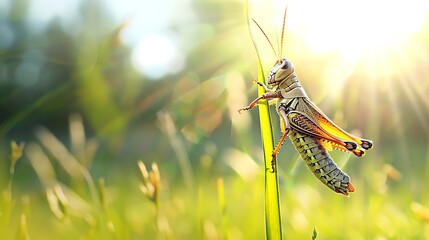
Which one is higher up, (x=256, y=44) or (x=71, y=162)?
(x=71, y=162)

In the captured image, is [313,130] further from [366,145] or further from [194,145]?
[194,145]

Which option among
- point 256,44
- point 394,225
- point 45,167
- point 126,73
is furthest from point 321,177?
point 126,73

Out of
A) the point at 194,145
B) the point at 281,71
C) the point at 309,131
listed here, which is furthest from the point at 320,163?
the point at 194,145

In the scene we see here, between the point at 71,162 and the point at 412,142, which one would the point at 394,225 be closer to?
the point at 71,162

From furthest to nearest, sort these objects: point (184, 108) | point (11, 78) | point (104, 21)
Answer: point (104, 21)
point (11, 78)
point (184, 108)

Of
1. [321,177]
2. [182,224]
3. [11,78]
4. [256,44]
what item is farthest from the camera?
[11,78]

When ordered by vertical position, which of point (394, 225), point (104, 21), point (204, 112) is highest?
point (104, 21)
